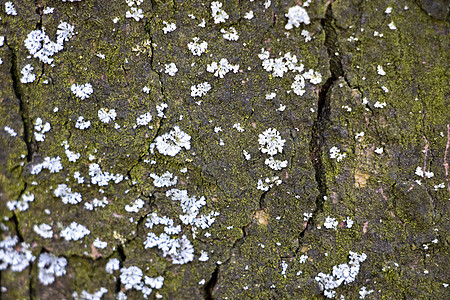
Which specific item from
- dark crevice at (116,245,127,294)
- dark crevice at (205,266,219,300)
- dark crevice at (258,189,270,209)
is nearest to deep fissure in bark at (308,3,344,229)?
dark crevice at (258,189,270,209)

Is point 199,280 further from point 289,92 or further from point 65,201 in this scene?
point 289,92

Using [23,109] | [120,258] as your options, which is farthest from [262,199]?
[23,109]

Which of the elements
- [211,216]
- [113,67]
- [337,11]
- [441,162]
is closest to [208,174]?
[211,216]

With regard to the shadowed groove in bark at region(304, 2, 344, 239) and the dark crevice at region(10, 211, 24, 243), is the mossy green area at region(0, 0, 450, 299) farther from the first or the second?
the dark crevice at region(10, 211, 24, 243)

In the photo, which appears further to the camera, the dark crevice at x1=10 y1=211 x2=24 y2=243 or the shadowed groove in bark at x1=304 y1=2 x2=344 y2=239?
the dark crevice at x1=10 y1=211 x2=24 y2=243

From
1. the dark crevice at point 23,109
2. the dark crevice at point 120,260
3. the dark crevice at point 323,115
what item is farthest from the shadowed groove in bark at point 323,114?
the dark crevice at point 23,109

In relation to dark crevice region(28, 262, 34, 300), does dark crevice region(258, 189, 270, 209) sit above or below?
above

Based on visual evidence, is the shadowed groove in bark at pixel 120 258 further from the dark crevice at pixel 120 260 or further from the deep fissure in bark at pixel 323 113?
the deep fissure in bark at pixel 323 113

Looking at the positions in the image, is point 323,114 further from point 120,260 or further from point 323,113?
point 120,260
